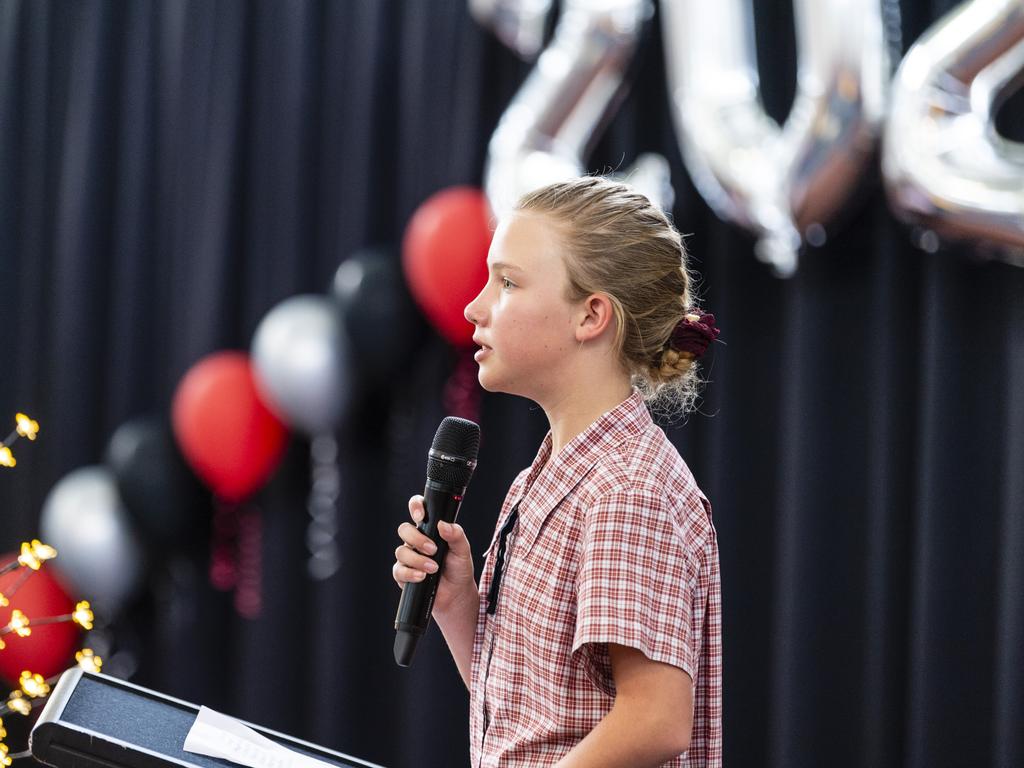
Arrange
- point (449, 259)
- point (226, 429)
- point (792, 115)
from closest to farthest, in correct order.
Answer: point (792, 115)
point (449, 259)
point (226, 429)

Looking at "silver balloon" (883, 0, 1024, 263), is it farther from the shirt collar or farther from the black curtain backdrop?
the shirt collar

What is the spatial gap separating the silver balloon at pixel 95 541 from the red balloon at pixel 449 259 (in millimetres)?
753

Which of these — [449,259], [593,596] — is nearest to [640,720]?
[593,596]

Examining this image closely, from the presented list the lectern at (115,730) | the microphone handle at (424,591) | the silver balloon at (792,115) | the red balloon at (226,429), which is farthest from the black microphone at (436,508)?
the red balloon at (226,429)

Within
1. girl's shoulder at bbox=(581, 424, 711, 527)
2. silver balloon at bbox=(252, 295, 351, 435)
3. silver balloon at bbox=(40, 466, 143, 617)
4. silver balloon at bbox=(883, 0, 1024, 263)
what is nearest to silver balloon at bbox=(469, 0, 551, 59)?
silver balloon at bbox=(252, 295, 351, 435)

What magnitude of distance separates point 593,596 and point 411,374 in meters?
1.61

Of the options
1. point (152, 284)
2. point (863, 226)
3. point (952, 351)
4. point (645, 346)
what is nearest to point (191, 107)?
point (152, 284)

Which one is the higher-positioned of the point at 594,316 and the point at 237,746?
the point at 594,316

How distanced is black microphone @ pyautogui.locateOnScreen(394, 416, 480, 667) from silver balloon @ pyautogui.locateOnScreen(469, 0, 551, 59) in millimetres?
1375

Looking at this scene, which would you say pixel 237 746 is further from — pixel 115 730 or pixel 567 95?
pixel 567 95

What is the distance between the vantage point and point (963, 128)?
1722 millimetres

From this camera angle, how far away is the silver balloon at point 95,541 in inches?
87.6

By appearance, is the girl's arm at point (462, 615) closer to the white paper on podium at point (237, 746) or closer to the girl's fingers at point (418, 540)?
the girl's fingers at point (418, 540)

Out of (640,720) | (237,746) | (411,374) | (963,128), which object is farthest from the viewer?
(411,374)
